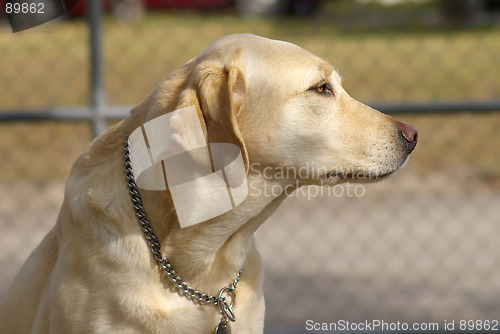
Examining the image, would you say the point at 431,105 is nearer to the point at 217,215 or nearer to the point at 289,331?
the point at 289,331

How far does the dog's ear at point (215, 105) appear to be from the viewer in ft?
6.96

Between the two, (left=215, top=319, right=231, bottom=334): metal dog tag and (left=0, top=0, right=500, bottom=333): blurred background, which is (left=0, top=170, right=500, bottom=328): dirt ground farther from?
(left=215, top=319, right=231, bottom=334): metal dog tag

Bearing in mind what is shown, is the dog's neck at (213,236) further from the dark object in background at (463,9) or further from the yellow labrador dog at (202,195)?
the dark object in background at (463,9)

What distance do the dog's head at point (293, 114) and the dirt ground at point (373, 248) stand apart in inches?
73.5

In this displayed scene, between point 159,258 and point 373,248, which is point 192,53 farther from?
point 159,258

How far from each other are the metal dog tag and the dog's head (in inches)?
21.9

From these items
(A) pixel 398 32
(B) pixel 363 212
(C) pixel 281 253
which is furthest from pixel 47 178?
(A) pixel 398 32

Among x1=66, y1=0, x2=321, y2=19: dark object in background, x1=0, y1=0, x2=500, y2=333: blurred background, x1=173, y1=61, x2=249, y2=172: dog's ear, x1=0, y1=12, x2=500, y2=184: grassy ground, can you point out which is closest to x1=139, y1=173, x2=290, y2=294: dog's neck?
x1=173, y1=61, x2=249, y2=172: dog's ear

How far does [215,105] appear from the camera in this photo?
2.14 meters

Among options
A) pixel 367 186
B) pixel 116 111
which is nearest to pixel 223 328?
pixel 116 111

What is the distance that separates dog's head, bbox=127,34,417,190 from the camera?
2.31 meters

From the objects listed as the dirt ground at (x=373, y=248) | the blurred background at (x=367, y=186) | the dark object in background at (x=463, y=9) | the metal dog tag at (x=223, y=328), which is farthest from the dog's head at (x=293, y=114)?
the dark object in background at (x=463, y=9)

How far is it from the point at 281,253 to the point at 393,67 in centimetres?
460

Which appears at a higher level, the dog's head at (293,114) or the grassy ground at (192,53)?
the dog's head at (293,114)
